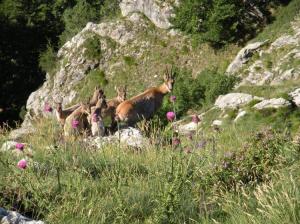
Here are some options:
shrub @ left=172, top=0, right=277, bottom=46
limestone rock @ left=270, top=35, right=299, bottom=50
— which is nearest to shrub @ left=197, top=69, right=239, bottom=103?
limestone rock @ left=270, top=35, right=299, bottom=50

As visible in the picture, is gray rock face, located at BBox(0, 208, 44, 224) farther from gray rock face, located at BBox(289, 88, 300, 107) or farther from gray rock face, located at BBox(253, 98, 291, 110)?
gray rock face, located at BBox(289, 88, 300, 107)

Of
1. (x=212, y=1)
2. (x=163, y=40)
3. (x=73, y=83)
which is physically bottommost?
(x=73, y=83)

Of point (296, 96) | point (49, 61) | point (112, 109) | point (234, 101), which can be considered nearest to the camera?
point (112, 109)

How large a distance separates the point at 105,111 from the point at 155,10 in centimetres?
2389

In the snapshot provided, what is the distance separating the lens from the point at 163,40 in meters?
34.2

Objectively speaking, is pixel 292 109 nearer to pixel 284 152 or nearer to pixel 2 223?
pixel 284 152

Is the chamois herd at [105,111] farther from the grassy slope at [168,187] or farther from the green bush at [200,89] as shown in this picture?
the green bush at [200,89]

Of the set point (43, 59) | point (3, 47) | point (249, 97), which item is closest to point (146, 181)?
point (249, 97)

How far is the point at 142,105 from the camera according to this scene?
13797 mm

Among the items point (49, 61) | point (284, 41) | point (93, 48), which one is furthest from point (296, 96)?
point (49, 61)

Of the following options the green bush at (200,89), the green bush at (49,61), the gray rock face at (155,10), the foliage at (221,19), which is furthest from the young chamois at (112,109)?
the green bush at (49,61)

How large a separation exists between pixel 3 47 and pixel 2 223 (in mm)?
44087

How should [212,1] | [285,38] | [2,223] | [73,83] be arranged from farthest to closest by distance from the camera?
[73,83] → [212,1] → [285,38] → [2,223]

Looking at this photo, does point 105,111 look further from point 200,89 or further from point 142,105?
point 200,89
